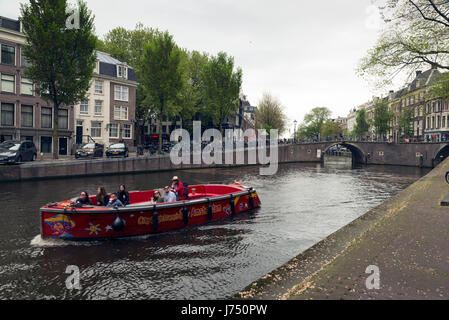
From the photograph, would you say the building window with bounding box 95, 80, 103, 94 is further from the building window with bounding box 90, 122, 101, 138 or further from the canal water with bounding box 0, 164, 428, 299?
the canal water with bounding box 0, 164, 428, 299

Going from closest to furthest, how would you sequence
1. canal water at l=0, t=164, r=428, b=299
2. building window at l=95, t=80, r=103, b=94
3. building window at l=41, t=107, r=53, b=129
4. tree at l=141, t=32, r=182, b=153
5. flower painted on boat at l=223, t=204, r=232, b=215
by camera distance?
canal water at l=0, t=164, r=428, b=299 → flower painted on boat at l=223, t=204, r=232, b=215 → building window at l=41, t=107, r=53, b=129 → tree at l=141, t=32, r=182, b=153 → building window at l=95, t=80, r=103, b=94

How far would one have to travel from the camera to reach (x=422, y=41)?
17.1 m

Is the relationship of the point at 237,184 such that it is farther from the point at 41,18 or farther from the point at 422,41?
the point at 41,18

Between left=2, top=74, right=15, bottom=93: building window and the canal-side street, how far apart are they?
34.6 meters

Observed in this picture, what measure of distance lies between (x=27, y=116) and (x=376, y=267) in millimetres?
36471

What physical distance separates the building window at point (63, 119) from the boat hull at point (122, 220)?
29.4m

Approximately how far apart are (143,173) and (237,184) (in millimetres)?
16945

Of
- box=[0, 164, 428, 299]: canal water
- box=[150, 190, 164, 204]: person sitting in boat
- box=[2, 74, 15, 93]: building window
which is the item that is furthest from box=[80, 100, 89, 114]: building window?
box=[150, 190, 164, 204]: person sitting in boat

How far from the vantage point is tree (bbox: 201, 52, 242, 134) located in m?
44.7

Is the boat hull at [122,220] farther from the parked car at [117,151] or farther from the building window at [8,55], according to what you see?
the building window at [8,55]

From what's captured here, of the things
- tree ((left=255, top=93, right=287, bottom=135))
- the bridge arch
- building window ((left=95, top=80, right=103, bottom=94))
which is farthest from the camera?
tree ((left=255, top=93, right=287, bottom=135))

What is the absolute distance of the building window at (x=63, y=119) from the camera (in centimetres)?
3636
